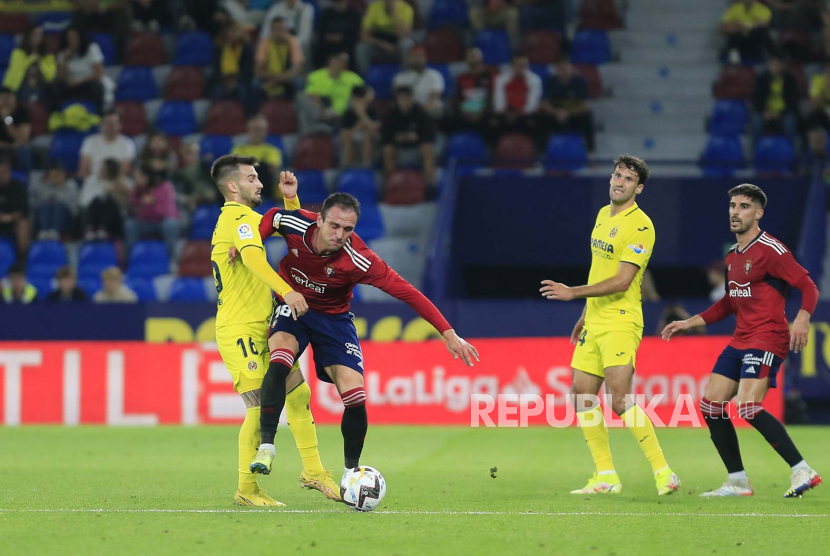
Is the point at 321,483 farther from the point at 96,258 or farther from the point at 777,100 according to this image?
the point at 777,100

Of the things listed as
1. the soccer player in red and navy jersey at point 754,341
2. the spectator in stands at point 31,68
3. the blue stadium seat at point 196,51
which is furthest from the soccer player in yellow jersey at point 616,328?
the spectator in stands at point 31,68

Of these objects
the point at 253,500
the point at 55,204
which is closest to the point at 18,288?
the point at 55,204

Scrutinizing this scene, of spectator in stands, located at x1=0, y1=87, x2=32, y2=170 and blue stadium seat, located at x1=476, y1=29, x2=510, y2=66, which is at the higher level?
blue stadium seat, located at x1=476, y1=29, x2=510, y2=66

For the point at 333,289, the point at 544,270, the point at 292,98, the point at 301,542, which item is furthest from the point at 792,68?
the point at 301,542

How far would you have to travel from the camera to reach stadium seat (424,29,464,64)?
19328mm

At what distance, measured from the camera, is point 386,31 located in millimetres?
19203

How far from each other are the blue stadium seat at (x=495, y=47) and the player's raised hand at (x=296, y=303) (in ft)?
41.7

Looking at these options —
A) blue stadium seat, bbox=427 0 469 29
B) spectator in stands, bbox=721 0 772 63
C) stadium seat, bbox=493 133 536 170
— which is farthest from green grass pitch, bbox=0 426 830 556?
blue stadium seat, bbox=427 0 469 29

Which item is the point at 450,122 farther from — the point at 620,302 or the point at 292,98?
the point at 620,302

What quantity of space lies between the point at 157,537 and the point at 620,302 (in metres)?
3.75

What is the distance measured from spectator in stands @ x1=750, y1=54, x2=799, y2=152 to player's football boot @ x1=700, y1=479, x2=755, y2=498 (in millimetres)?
10048

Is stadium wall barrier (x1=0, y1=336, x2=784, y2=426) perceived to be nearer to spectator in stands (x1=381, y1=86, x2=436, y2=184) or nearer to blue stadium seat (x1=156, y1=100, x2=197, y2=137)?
spectator in stands (x1=381, y1=86, x2=436, y2=184)

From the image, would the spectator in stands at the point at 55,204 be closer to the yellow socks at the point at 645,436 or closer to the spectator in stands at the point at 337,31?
the spectator in stands at the point at 337,31

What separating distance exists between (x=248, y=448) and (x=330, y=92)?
1161 cm
